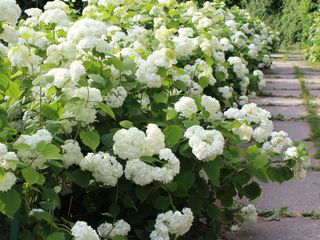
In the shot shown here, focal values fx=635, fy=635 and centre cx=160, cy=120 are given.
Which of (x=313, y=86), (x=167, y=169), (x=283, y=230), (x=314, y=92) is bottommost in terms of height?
(x=313, y=86)

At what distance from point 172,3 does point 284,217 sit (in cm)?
220

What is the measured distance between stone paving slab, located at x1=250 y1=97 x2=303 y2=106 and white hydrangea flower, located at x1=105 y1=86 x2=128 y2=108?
13.0ft

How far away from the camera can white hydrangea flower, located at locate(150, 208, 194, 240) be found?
1.92 meters

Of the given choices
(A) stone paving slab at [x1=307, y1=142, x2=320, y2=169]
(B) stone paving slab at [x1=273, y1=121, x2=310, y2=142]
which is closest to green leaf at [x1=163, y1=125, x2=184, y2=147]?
(A) stone paving slab at [x1=307, y1=142, x2=320, y2=169]

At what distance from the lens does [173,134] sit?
209 cm

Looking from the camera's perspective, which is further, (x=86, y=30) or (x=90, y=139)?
(x=86, y=30)

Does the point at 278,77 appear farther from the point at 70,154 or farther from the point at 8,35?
the point at 70,154

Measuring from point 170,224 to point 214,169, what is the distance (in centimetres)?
24

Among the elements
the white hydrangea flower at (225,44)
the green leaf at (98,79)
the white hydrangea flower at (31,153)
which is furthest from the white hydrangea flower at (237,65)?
the white hydrangea flower at (31,153)

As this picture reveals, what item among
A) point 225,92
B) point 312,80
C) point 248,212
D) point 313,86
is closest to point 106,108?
point 248,212

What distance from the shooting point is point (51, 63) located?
2.30 metres

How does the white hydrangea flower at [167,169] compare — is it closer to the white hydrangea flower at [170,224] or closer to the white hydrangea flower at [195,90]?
the white hydrangea flower at [170,224]

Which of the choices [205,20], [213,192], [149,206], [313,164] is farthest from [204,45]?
[149,206]

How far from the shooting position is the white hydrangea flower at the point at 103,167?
1.86 m
